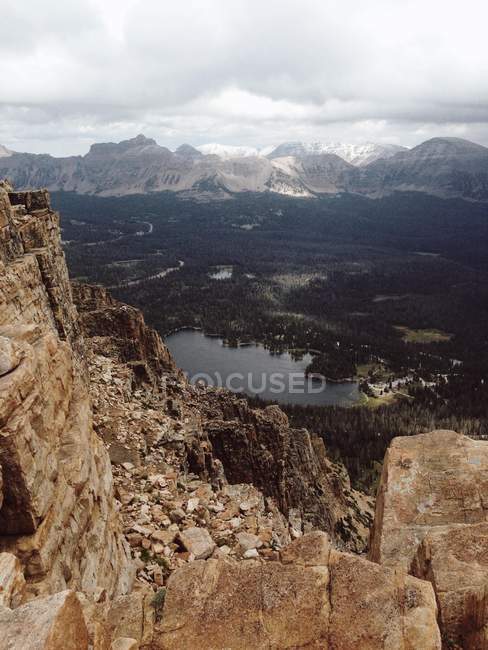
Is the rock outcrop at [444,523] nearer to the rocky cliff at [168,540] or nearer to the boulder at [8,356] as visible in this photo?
the rocky cliff at [168,540]

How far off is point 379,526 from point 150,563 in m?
13.3

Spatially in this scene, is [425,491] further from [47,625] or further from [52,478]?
[47,625]

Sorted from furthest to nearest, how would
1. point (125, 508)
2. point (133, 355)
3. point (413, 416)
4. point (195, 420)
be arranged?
point (413, 416)
point (133, 355)
point (195, 420)
point (125, 508)

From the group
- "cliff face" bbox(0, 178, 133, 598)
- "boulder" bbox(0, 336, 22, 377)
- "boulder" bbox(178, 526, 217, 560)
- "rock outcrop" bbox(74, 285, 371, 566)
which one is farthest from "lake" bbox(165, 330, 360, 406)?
"boulder" bbox(0, 336, 22, 377)

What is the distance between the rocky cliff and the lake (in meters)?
108

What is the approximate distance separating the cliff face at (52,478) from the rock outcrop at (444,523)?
10.4 metres

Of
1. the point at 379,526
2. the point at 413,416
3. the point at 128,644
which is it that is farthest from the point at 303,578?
the point at 413,416

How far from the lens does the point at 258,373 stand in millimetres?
166500

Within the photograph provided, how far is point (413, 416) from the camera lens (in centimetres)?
12338

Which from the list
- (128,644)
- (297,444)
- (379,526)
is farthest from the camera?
(297,444)

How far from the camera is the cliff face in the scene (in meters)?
12.6

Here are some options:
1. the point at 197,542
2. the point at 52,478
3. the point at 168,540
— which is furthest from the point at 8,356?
the point at 197,542

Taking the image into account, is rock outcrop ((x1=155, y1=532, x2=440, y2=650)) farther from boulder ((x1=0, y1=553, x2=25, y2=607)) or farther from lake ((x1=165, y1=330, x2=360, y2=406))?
lake ((x1=165, y1=330, x2=360, y2=406))

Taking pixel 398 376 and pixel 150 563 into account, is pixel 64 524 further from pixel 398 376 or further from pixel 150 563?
pixel 398 376
